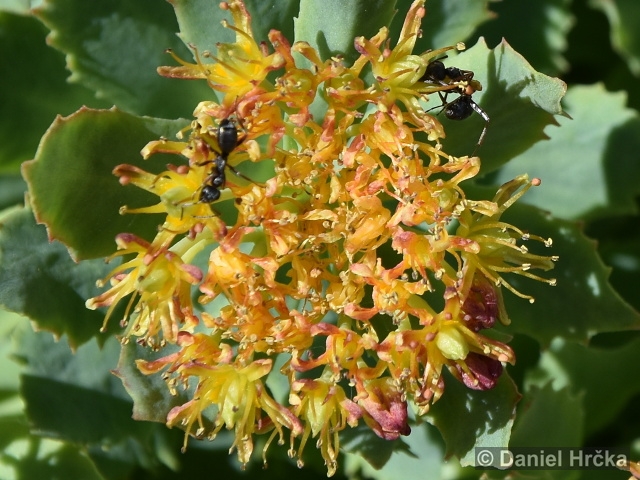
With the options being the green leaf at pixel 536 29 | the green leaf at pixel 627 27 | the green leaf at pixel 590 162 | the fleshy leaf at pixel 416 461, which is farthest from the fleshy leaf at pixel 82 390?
the green leaf at pixel 627 27

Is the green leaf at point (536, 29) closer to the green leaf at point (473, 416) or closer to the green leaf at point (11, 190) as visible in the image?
the green leaf at point (473, 416)

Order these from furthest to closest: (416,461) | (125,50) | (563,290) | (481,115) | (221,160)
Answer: (416,461) → (563,290) → (125,50) → (481,115) → (221,160)

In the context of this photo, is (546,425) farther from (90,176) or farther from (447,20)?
(90,176)

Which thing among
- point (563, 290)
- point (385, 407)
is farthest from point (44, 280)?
point (563, 290)

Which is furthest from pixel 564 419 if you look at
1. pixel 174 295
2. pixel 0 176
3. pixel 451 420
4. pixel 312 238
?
pixel 0 176

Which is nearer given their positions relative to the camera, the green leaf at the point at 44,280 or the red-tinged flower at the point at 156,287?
the red-tinged flower at the point at 156,287

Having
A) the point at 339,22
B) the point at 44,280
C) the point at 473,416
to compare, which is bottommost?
the point at 473,416
